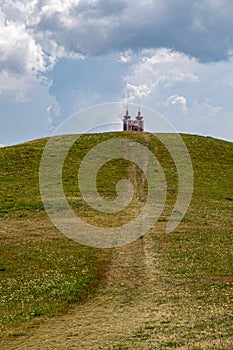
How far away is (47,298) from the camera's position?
72.8 feet

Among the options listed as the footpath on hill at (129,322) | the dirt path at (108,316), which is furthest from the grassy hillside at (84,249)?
the dirt path at (108,316)

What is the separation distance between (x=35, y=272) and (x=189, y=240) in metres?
10.9

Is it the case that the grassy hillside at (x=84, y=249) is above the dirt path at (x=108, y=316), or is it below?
above

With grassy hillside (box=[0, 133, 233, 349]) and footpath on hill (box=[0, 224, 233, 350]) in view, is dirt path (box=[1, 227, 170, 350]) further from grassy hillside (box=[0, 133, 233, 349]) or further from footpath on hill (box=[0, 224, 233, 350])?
grassy hillside (box=[0, 133, 233, 349])

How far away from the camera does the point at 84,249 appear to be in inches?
1238

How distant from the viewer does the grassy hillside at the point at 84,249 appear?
21.3 m

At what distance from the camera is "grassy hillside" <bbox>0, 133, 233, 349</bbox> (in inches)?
840

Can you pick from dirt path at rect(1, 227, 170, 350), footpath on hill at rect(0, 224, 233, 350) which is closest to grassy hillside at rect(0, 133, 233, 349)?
footpath on hill at rect(0, 224, 233, 350)

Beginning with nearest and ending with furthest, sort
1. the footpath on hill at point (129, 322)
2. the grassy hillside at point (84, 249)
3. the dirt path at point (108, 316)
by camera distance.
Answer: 1. the footpath on hill at point (129, 322)
2. the dirt path at point (108, 316)
3. the grassy hillside at point (84, 249)

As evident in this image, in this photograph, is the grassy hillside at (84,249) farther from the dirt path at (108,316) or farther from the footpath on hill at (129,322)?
the dirt path at (108,316)

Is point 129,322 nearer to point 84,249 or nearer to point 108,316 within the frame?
point 108,316

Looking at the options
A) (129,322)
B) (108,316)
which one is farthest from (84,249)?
(129,322)

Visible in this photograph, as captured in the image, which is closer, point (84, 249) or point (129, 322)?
point (129, 322)

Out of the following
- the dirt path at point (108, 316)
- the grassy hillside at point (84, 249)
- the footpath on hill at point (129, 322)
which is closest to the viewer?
the footpath on hill at point (129, 322)
